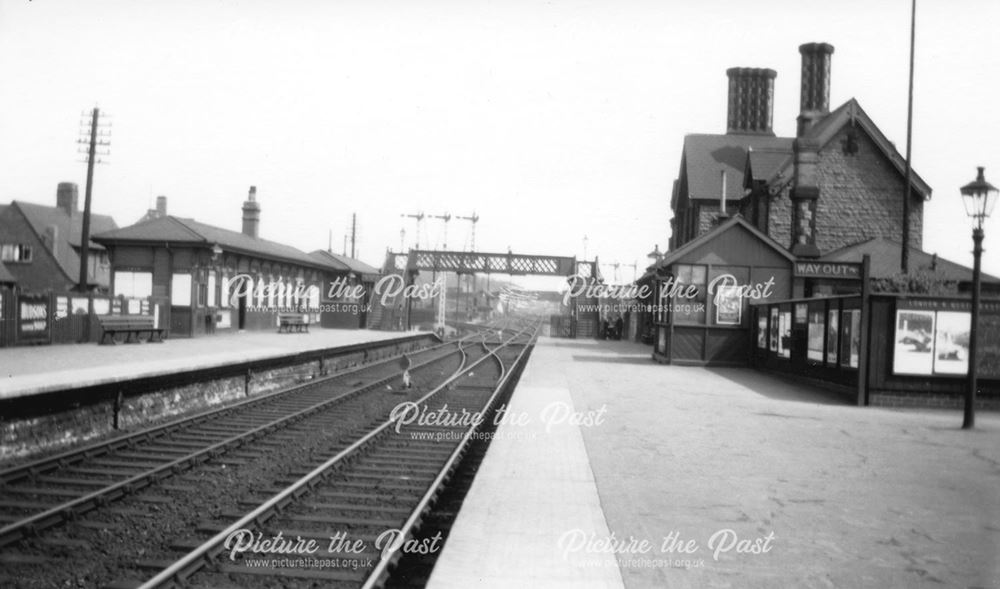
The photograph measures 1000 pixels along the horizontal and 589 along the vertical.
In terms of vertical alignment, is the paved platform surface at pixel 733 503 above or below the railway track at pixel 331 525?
above

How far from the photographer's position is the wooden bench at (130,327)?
23938 millimetres

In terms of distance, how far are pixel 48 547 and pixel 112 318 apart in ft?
63.2

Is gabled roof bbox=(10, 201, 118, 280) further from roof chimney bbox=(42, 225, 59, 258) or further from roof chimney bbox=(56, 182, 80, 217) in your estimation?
roof chimney bbox=(56, 182, 80, 217)

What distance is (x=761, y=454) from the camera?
10.1m

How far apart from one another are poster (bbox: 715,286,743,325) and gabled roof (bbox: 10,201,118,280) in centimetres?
3649

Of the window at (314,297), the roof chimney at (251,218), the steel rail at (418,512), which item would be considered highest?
the roof chimney at (251,218)

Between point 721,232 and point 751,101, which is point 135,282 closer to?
point 721,232

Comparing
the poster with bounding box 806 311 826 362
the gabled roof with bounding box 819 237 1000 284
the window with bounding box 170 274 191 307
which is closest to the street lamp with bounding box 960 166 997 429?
the poster with bounding box 806 311 826 362

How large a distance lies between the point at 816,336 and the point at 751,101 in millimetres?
33885

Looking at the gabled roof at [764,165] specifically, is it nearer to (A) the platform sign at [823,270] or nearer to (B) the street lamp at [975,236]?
(A) the platform sign at [823,270]

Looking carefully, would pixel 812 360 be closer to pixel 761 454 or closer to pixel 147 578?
Answer: pixel 761 454

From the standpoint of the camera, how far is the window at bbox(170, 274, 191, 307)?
100 feet

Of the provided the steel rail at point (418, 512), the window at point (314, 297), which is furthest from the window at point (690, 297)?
the window at point (314, 297)

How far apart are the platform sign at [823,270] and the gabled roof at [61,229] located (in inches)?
1506
